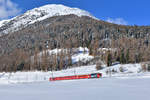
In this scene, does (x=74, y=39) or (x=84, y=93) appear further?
(x=74, y=39)

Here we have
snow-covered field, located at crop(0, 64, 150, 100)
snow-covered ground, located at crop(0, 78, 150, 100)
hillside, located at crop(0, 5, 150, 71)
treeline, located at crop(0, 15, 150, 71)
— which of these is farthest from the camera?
hillside, located at crop(0, 5, 150, 71)

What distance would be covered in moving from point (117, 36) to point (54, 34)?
62309 mm

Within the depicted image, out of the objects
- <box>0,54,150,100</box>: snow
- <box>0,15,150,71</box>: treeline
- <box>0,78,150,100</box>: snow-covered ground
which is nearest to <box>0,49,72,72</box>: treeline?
<box>0,15,150,71</box>: treeline

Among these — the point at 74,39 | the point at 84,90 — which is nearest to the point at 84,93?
the point at 84,90

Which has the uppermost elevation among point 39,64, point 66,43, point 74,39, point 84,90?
point 74,39

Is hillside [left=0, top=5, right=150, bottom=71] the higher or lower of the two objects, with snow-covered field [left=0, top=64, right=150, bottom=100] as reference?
higher

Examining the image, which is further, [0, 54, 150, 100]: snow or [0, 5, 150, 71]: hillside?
[0, 5, 150, 71]: hillside

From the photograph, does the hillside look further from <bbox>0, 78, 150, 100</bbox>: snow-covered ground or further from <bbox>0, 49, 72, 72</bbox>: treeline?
<bbox>0, 78, 150, 100</bbox>: snow-covered ground

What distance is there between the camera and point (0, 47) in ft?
548

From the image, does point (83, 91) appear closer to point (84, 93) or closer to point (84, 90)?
point (84, 90)

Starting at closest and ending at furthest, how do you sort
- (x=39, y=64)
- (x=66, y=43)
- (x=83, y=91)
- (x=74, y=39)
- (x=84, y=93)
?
(x=84, y=93)
(x=83, y=91)
(x=39, y=64)
(x=66, y=43)
(x=74, y=39)

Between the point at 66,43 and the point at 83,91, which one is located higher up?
the point at 66,43

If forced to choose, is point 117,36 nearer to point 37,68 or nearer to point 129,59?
point 129,59

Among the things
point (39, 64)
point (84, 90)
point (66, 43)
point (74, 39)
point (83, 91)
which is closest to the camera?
point (83, 91)
